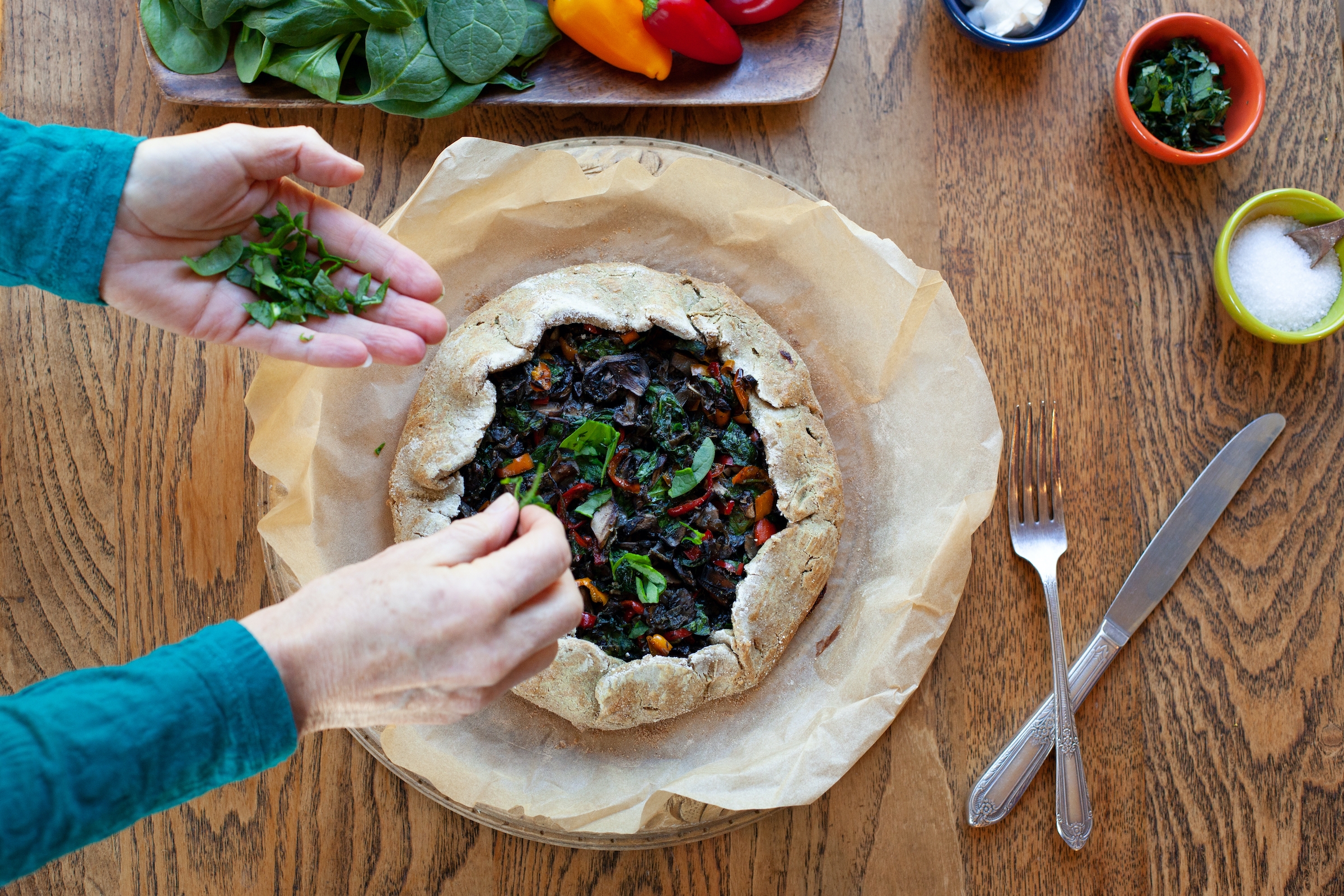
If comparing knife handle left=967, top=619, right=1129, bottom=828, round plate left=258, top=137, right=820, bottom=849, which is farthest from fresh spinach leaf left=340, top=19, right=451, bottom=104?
knife handle left=967, top=619, right=1129, bottom=828

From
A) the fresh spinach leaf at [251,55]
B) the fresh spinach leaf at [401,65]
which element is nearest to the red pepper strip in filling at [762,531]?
the fresh spinach leaf at [401,65]

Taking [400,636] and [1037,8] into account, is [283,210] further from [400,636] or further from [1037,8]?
[1037,8]

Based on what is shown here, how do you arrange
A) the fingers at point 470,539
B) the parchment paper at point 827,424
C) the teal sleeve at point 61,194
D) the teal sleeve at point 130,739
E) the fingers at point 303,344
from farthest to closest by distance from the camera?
the parchment paper at point 827,424
the fingers at point 303,344
the teal sleeve at point 61,194
the fingers at point 470,539
the teal sleeve at point 130,739

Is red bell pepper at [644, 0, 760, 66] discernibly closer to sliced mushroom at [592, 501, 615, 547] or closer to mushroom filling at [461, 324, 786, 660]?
mushroom filling at [461, 324, 786, 660]

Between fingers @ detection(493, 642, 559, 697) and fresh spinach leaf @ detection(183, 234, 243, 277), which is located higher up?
fresh spinach leaf @ detection(183, 234, 243, 277)

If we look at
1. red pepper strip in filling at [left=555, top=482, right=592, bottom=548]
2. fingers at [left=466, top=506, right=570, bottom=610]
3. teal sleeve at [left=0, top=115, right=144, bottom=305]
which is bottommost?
red pepper strip in filling at [left=555, top=482, right=592, bottom=548]

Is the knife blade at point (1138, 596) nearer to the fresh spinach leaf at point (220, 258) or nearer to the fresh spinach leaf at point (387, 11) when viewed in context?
the fresh spinach leaf at point (220, 258)

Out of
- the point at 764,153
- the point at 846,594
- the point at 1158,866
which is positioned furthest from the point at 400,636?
the point at 1158,866
